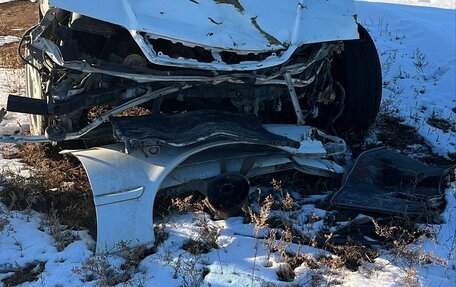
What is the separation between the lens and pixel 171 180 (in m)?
3.51

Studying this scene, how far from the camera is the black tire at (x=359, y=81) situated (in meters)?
4.61

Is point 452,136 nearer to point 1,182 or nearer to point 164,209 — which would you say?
point 164,209

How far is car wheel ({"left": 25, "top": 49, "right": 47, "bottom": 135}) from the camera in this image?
154 inches

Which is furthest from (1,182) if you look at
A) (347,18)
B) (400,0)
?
(400,0)

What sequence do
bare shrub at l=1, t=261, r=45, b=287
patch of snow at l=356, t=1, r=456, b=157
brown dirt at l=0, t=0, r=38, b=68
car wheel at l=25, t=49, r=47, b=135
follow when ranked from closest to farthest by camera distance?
bare shrub at l=1, t=261, r=45, b=287
car wheel at l=25, t=49, r=47, b=135
patch of snow at l=356, t=1, r=456, b=157
brown dirt at l=0, t=0, r=38, b=68

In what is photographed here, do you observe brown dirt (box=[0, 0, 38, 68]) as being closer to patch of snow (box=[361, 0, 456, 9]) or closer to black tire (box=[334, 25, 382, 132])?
black tire (box=[334, 25, 382, 132])

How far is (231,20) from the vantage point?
351cm

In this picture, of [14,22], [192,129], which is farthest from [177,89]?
[14,22]

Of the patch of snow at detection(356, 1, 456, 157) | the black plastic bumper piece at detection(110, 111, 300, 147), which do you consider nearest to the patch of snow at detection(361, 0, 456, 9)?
the patch of snow at detection(356, 1, 456, 157)

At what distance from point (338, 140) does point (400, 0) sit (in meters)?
7.52

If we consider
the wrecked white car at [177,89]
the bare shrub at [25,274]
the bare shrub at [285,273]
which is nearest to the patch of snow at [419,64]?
the wrecked white car at [177,89]

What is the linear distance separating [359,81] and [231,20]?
5.10 feet

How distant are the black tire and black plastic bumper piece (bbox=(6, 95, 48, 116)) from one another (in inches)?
97.8

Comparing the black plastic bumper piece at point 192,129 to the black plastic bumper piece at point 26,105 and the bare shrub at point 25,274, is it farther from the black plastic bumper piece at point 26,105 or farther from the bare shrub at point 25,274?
the bare shrub at point 25,274
